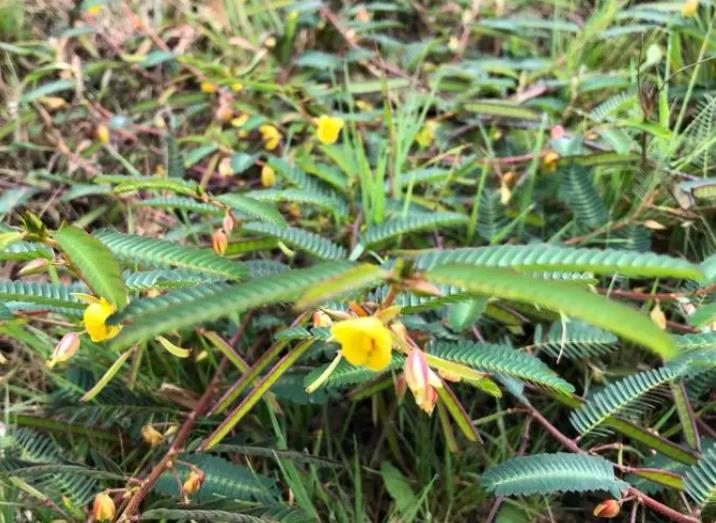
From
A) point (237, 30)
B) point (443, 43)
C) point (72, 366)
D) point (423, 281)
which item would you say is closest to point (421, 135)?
point (443, 43)

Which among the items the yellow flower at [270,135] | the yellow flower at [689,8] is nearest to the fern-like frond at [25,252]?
the yellow flower at [270,135]

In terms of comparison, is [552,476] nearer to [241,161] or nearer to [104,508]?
[104,508]

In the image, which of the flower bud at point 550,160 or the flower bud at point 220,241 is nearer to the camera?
the flower bud at point 220,241

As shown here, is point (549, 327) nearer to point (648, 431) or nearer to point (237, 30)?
point (648, 431)


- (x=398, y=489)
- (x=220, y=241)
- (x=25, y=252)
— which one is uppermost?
(x=25, y=252)

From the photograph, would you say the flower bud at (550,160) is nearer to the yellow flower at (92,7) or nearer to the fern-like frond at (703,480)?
the fern-like frond at (703,480)

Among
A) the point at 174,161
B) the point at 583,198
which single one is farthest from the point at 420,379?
the point at 174,161
